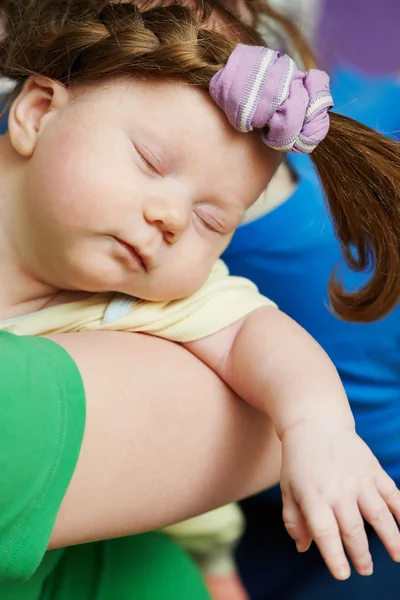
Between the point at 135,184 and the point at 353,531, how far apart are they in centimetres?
39

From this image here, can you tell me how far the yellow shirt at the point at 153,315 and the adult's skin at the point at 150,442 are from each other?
4 cm

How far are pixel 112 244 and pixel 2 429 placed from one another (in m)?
0.30

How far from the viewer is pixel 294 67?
0.87 meters

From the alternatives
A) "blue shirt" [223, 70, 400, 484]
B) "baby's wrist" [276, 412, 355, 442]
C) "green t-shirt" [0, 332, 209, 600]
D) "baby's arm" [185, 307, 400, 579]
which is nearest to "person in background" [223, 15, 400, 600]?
"blue shirt" [223, 70, 400, 484]

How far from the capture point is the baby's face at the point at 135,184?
32.9 inches

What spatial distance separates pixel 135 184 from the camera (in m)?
0.84

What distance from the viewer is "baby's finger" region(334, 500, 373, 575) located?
2.27 ft

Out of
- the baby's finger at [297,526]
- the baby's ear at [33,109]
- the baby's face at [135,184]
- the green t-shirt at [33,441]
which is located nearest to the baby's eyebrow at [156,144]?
the baby's face at [135,184]

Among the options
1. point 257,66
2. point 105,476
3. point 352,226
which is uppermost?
point 257,66

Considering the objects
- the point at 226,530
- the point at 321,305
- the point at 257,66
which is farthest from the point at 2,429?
the point at 321,305

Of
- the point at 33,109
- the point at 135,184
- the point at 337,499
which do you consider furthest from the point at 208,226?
the point at 337,499

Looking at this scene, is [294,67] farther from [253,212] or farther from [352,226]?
[253,212]

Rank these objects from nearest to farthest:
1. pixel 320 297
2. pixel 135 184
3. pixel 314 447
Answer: pixel 314 447 < pixel 135 184 < pixel 320 297

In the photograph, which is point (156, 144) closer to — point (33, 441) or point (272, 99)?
point (272, 99)
